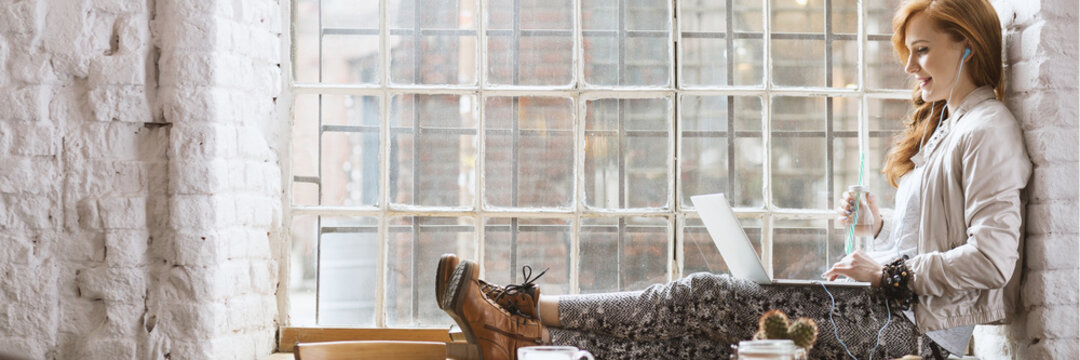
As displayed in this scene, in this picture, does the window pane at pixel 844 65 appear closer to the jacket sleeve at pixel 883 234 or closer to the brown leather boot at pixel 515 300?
the jacket sleeve at pixel 883 234

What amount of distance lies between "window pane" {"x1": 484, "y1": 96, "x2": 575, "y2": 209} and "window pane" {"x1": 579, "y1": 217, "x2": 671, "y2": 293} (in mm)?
149

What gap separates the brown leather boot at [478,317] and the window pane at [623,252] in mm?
604

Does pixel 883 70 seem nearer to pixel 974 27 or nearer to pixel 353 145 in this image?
pixel 974 27

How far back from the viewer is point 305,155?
2.77 meters

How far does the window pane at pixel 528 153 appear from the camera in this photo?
9.15 ft

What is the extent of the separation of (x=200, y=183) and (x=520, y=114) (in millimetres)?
994

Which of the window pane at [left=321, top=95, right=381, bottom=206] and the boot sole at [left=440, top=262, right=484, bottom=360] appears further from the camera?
the window pane at [left=321, top=95, right=381, bottom=206]

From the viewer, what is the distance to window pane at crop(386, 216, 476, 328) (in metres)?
2.78

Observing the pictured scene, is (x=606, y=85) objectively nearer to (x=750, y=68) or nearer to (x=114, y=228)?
(x=750, y=68)

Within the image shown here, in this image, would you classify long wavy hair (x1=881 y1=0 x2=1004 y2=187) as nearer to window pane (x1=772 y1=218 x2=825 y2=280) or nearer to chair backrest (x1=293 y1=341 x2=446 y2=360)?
window pane (x1=772 y1=218 x2=825 y2=280)

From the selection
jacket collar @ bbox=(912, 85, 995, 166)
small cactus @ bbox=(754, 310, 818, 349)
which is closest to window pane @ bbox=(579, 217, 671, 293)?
jacket collar @ bbox=(912, 85, 995, 166)

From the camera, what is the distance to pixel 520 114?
279cm

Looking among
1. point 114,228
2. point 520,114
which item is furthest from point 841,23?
point 114,228

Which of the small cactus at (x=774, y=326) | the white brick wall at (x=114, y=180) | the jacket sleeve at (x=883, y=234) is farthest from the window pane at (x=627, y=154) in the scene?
the small cactus at (x=774, y=326)
